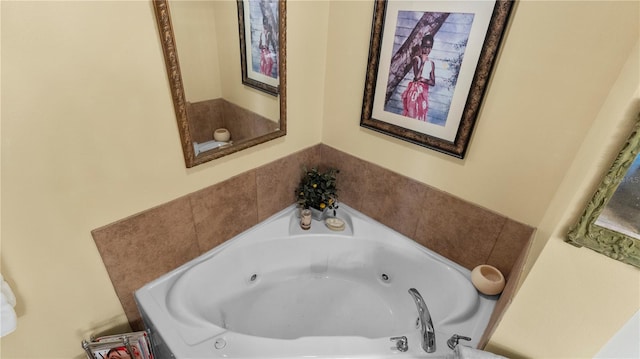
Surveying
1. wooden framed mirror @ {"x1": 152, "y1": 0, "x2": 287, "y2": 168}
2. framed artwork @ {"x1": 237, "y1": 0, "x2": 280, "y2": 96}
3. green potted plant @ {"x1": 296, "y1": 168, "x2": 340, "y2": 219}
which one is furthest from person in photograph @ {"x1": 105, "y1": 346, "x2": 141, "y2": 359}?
framed artwork @ {"x1": 237, "y1": 0, "x2": 280, "y2": 96}

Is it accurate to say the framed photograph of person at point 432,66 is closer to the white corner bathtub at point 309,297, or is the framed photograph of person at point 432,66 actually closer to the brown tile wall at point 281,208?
the brown tile wall at point 281,208

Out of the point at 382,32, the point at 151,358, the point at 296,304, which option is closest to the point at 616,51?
the point at 382,32

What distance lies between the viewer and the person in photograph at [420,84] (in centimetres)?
130

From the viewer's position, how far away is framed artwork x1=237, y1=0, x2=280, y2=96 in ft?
4.35

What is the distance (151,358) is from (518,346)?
1386 mm

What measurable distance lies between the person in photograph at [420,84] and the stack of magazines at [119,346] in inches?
60.0

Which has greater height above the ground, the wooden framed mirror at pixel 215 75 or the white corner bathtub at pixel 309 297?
the wooden framed mirror at pixel 215 75

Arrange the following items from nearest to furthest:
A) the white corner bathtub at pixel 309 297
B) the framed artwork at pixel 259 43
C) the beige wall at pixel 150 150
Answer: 1. the beige wall at pixel 150 150
2. the white corner bathtub at pixel 309 297
3. the framed artwork at pixel 259 43

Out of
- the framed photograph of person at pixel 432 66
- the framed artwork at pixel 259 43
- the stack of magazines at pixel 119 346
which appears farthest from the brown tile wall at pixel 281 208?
the framed artwork at pixel 259 43

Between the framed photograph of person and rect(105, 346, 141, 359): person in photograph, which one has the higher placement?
the framed photograph of person

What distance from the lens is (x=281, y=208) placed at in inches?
74.7

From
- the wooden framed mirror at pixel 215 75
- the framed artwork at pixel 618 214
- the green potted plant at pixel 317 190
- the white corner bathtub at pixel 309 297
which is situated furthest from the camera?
the green potted plant at pixel 317 190

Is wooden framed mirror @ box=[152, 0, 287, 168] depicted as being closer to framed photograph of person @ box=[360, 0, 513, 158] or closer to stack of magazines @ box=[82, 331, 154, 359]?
framed photograph of person @ box=[360, 0, 513, 158]

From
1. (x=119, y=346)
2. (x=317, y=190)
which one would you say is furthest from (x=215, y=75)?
(x=119, y=346)
